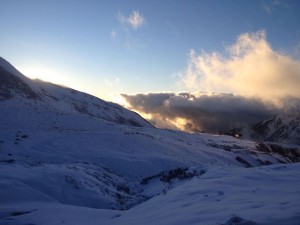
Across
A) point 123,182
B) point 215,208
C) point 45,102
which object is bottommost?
point 123,182

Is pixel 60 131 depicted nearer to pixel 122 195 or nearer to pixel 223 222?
pixel 122 195

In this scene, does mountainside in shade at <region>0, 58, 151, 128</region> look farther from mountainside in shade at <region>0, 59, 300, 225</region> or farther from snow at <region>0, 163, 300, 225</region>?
snow at <region>0, 163, 300, 225</region>

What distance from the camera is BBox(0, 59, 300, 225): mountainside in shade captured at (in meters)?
9.04

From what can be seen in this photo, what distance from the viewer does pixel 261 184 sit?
12.1 m

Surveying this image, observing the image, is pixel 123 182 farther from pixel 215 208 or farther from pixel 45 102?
pixel 45 102

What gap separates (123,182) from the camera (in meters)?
24.8

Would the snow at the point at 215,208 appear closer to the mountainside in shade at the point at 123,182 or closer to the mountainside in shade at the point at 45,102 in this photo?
the mountainside in shade at the point at 123,182

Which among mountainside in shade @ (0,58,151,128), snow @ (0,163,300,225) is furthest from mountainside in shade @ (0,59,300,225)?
mountainside in shade @ (0,58,151,128)

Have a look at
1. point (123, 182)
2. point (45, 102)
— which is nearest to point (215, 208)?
point (123, 182)

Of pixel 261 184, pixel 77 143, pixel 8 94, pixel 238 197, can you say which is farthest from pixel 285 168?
pixel 8 94

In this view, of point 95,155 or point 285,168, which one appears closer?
point 285,168

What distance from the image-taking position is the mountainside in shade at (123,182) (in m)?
9.04

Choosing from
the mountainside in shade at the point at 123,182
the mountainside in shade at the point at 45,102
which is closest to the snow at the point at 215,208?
the mountainside in shade at the point at 123,182

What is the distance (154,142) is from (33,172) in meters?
21.6
